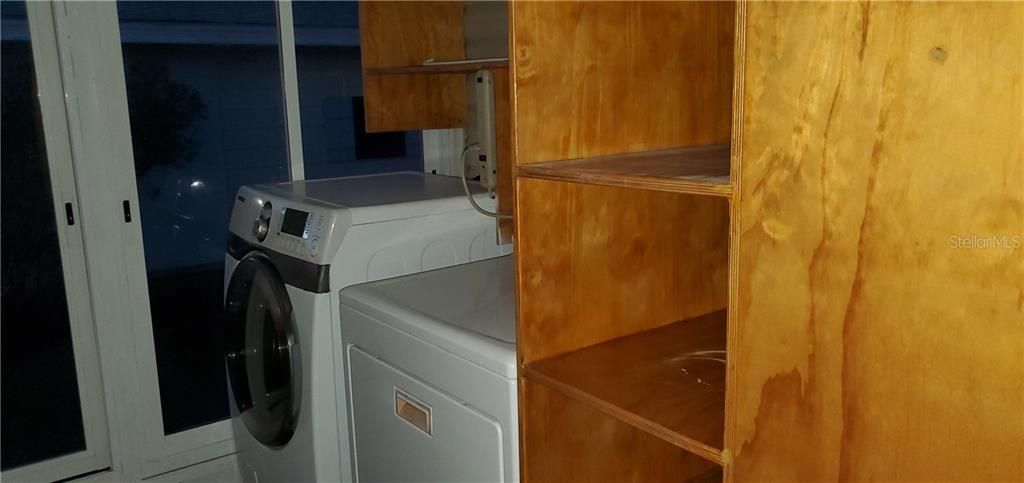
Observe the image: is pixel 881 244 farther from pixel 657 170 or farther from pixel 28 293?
pixel 28 293

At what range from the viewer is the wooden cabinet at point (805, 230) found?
2.32 ft

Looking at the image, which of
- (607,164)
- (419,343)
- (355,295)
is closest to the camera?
(607,164)

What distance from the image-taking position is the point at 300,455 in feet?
6.36

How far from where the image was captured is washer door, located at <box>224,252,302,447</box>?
192cm

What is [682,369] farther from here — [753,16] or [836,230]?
[753,16]

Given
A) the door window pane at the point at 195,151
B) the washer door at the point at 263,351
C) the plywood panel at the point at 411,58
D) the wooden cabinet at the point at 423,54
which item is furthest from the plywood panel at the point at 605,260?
the door window pane at the point at 195,151

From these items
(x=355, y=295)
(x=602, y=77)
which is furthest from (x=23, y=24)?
(x=602, y=77)

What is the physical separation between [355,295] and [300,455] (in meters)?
0.51

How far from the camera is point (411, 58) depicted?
2412 millimetres

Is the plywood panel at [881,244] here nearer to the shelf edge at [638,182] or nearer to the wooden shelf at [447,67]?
the shelf edge at [638,182]

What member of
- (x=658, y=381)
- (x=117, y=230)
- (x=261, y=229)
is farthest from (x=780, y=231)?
(x=117, y=230)

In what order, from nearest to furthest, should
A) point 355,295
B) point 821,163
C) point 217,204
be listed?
1. point 821,163
2. point 355,295
3. point 217,204

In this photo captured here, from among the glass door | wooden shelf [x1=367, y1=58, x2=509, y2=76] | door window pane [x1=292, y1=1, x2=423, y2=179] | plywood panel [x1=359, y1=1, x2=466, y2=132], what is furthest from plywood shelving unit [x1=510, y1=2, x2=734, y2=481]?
the glass door

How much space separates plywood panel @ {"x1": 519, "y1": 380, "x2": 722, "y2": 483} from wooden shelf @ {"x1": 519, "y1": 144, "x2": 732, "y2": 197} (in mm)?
376
